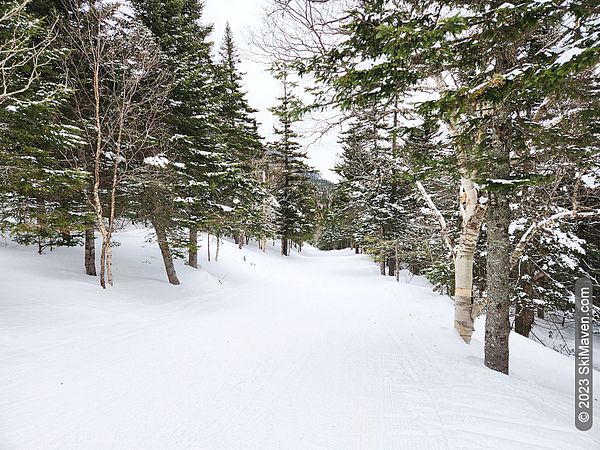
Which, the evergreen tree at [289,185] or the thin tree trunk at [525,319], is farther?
the evergreen tree at [289,185]

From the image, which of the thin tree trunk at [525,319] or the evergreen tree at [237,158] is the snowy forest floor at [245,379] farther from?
the evergreen tree at [237,158]

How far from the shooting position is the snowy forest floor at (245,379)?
114 inches

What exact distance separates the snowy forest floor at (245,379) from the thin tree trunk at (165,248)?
5.42 ft

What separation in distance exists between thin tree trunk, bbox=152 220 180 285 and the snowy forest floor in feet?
5.42

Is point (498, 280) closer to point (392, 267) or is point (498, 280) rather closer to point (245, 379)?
point (245, 379)

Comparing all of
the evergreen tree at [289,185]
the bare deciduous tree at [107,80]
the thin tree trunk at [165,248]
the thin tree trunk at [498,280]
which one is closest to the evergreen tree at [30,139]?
the bare deciduous tree at [107,80]

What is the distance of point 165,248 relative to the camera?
34.9 ft

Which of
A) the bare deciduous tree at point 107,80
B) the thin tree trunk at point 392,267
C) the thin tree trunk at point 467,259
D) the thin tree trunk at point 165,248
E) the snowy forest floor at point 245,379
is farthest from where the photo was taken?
the thin tree trunk at point 392,267

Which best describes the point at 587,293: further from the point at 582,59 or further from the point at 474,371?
the point at 582,59

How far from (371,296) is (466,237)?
6.36m

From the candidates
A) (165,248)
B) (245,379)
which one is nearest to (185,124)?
(165,248)

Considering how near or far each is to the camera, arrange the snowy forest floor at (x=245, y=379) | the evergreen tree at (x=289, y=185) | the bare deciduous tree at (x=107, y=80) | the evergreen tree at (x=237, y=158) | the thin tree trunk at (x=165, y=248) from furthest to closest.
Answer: the evergreen tree at (x=289, y=185)
the evergreen tree at (x=237, y=158)
the thin tree trunk at (x=165, y=248)
the bare deciduous tree at (x=107, y=80)
the snowy forest floor at (x=245, y=379)

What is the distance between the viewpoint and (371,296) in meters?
12.4

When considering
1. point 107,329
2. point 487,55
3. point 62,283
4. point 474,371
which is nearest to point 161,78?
point 62,283
